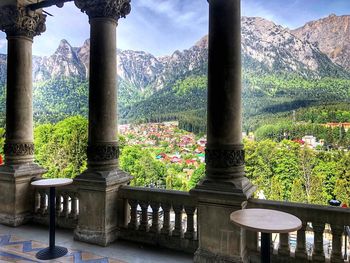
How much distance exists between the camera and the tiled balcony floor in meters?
4.12

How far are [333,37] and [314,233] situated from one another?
17.7m

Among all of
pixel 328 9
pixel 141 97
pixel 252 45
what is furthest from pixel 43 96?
pixel 328 9

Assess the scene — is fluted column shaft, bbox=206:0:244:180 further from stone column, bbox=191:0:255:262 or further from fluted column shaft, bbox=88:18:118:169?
fluted column shaft, bbox=88:18:118:169

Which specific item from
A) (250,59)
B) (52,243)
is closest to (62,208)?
(52,243)

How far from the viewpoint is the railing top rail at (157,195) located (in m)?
4.39

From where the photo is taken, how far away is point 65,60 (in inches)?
942

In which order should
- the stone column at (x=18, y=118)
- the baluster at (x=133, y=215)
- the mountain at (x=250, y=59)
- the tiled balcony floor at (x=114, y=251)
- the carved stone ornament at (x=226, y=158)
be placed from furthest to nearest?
the mountain at (x=250, y=59) < the stone column at (x=18, y=118) < the baluster at (x=133, y=215) < the tiled balcony floor at (x=114, y=251) < the carved stone ornament at (x=226, y=158)

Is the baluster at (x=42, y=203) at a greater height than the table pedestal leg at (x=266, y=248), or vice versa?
the table pedestal leg at (x=266, y=248)

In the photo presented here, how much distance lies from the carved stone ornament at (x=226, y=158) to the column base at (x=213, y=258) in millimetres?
1205

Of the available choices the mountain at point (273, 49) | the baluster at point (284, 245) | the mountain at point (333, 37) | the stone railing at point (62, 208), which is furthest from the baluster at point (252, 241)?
the mountain at point (273, 49)

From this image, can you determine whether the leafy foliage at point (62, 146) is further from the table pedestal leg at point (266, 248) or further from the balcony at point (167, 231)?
the table pedestal leg at point (266, 248)

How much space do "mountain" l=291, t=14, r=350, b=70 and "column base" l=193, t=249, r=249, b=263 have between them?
51.5 ft

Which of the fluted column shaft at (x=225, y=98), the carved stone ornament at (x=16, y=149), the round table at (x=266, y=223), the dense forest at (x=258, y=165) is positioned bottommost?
the dense forest at (x=258, y=165)

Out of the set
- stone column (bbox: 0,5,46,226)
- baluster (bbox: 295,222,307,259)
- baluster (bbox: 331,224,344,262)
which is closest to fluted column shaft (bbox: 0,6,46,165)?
stone column (bbox: 0,5,46,226)
